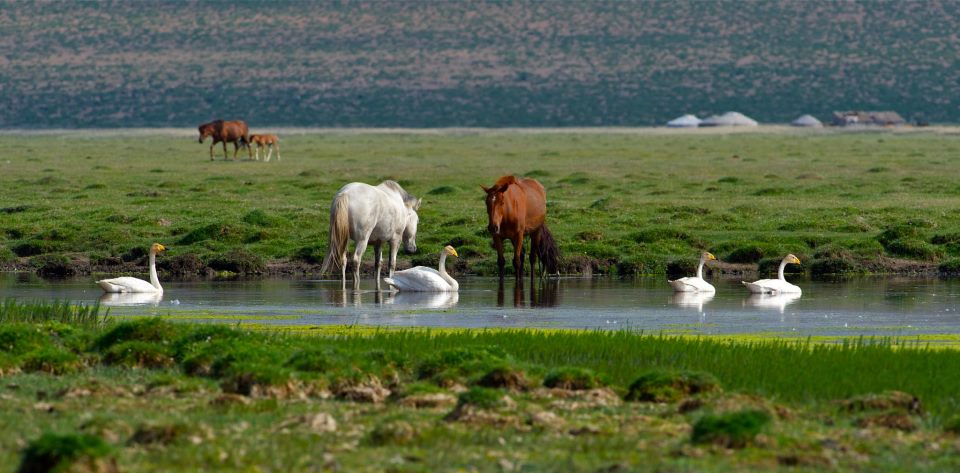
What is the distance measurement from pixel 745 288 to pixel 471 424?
15.6m

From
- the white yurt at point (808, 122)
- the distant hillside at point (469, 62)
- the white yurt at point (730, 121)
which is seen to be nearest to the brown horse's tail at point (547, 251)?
the white yurt at point (730, 121)

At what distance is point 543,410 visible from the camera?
11758mm

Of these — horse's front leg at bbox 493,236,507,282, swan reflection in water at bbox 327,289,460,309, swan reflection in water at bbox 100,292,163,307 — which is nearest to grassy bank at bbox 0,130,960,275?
horse's front leg at bbox 493,236,507,282

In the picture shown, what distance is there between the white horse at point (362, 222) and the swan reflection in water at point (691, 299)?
4.62 metres

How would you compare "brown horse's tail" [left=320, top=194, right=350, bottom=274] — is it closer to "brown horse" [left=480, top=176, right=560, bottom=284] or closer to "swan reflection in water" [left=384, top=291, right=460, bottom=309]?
"swan reflection in water" [left=384, top=291, right=460, bottom=309]

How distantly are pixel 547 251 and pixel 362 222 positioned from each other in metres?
4.08

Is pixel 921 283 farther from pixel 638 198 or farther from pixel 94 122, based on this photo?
pixel 94 122

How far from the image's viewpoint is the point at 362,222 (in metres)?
24.7

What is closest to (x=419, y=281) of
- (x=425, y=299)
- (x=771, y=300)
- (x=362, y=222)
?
(x=425, y=299)

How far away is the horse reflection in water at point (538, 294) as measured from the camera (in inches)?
893

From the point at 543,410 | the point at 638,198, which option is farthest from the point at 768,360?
the point at 638,198

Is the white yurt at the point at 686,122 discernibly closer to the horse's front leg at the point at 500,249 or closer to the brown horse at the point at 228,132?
the brown horse at the point at 228,132

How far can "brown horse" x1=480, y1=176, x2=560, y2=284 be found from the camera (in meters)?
25.0

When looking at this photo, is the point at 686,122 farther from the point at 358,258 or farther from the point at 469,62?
the point at 358,258
